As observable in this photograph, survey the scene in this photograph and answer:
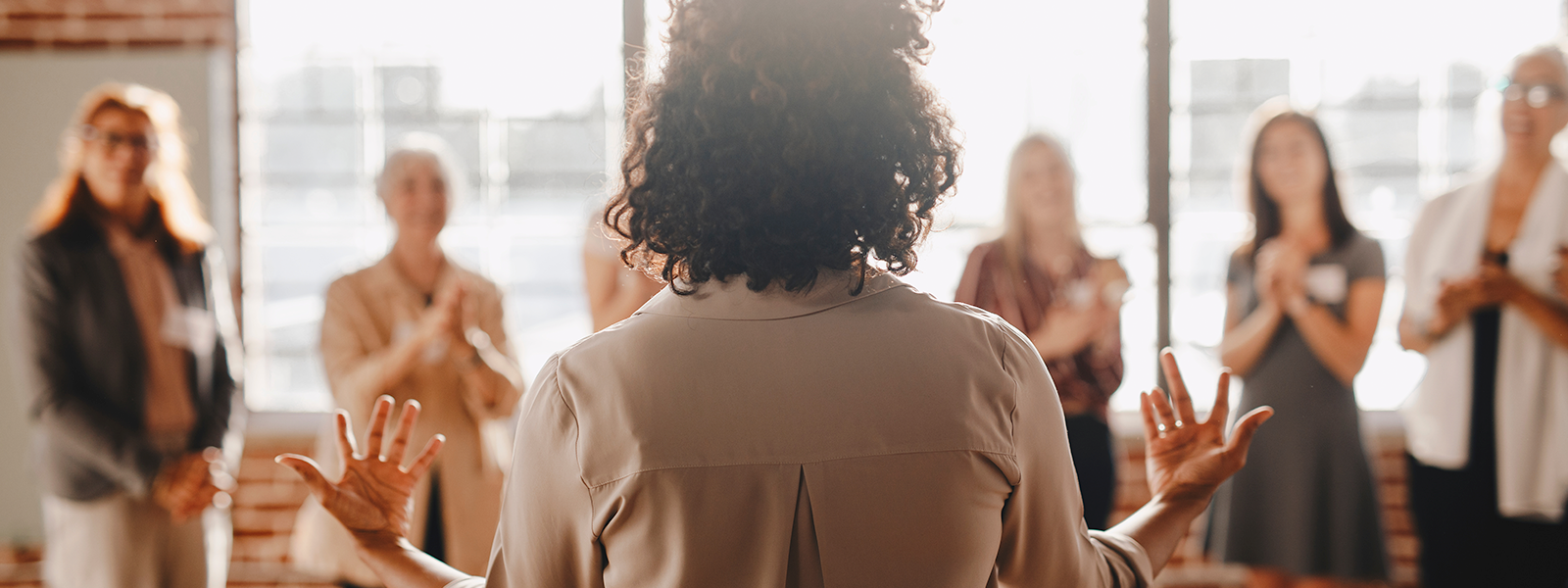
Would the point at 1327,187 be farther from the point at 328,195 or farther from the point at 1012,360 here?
the point at 328,195

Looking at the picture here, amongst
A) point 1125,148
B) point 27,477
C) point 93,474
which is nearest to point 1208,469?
point 93,474

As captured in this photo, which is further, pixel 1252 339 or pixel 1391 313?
pixel 1391 313

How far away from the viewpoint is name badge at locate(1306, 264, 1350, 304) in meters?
2.52

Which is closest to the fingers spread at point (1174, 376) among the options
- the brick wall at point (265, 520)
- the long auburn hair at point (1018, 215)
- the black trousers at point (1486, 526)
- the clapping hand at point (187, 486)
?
the long auburn hair at point (1018, 215)

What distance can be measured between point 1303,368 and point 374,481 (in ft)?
7.82

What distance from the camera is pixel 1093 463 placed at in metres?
2.50

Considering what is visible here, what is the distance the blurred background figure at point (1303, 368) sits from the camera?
8.27ft

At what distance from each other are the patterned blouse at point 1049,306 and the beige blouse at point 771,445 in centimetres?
175

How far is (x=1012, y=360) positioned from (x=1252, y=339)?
203 centimetres

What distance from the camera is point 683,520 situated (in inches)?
31.1

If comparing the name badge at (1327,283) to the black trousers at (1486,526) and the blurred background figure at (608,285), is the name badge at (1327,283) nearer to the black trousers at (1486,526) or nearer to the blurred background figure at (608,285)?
the black trousers at (1486,526)

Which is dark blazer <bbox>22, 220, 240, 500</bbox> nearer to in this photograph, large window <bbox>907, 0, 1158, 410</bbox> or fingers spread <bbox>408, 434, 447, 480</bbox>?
fingers spread <bbox>408, 434, 447, 480</bbox>

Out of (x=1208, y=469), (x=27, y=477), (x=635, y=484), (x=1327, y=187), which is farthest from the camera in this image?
(x=27, y=477)

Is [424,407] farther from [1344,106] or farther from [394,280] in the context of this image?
[1344,106]
